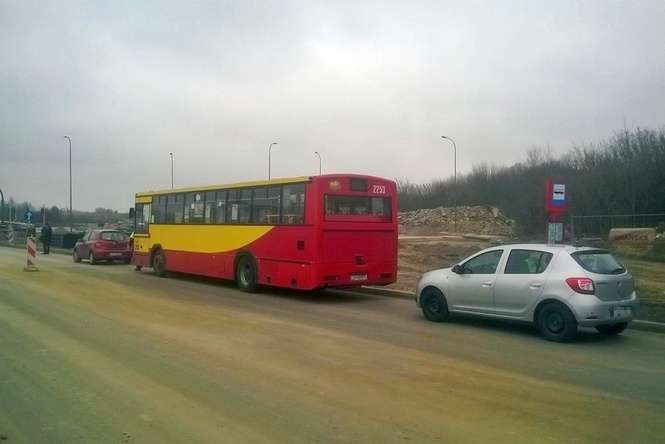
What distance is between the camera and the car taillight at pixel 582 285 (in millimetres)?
9250

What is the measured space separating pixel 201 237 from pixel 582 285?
485 inches

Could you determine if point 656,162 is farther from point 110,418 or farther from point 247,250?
point 110,418

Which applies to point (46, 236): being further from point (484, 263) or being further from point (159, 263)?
point (484, 263)

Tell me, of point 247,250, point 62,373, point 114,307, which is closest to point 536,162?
point 247,250

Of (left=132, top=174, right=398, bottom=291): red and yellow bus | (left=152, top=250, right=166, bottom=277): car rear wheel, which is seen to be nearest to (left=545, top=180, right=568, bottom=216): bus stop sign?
(left=132, top=174, right=398, bottom=291): red and yellow bus

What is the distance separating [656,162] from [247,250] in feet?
108

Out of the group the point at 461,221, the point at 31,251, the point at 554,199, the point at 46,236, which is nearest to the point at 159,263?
the point at 31,251

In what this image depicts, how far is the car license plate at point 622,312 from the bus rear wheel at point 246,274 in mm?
9449

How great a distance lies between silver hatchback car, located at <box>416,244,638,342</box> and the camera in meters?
9.28

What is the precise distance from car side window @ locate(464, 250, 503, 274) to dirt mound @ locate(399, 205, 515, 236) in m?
48.0

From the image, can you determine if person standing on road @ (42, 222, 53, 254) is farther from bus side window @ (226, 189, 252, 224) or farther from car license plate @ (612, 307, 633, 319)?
car license plate @ (612, 307, 633, 319)

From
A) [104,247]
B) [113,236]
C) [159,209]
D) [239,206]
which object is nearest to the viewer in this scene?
[239,206]

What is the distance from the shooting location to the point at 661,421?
561 centimetres

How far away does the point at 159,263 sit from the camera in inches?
827
